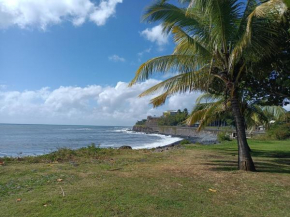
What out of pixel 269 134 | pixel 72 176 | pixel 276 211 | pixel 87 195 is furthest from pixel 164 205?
pixel 269 134

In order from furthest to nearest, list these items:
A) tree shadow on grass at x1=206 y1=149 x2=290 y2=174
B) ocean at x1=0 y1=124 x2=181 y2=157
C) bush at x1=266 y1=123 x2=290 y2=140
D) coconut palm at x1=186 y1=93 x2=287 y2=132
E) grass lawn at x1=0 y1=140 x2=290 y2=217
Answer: bush at x1=266 y1=123 x2=290 y2=140
ocean at x1=0 y1=124 x2=181 y2=157
coconut palm at x1=186 y1=93 x2=287 y2=132
tree shadow on grass at x1=206 y1=149 x2=290 y2=174
grass lawn at x1=0 y1=140 x2=290 y2=217

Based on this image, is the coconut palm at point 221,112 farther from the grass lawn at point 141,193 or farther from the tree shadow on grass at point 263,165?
the grass lawn at point 141,193

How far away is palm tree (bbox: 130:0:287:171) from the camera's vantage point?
22.7ft

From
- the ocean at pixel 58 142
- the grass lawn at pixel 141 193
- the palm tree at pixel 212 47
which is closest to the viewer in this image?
the grass lawn at pixel 141 193

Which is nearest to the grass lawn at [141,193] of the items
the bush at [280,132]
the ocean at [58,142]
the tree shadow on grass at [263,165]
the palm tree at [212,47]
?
the tree shadow on grass at [263,165]

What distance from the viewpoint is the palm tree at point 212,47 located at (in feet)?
22.7

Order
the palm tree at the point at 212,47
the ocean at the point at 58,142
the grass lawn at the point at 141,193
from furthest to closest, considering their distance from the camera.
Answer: the ocean at the point at 58,142
the palm tree at the point at 212,47
the grass lawn at the point at 141,193

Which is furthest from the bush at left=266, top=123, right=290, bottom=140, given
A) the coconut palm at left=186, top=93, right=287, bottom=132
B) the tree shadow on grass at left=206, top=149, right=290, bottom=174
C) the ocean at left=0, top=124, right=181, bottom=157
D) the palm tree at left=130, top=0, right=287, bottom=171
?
the palm tree at left=130, top=0, right=287, bottom=171

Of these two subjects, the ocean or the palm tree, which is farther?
the ocean

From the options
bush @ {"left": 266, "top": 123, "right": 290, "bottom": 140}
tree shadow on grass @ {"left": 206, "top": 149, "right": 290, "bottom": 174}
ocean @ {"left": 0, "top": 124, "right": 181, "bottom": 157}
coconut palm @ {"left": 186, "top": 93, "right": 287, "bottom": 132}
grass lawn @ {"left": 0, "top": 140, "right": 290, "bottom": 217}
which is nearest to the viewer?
grass lawn @ {"left": 0, "top": 140, "right": 290, "bottom": 217}

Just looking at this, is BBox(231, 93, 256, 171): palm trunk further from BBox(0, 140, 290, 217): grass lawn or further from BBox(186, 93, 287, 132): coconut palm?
BBox(186, 93, 287, 132): coconut palm

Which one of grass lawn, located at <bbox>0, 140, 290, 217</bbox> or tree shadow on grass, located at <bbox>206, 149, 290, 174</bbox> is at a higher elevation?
grass lawn, located at <bbox>0, 140, 290, 217</bbox>

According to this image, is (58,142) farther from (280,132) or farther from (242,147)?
(242,147)

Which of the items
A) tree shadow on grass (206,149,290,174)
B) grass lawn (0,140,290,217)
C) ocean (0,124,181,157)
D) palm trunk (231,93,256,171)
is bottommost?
ocean (0,124,181,157)
